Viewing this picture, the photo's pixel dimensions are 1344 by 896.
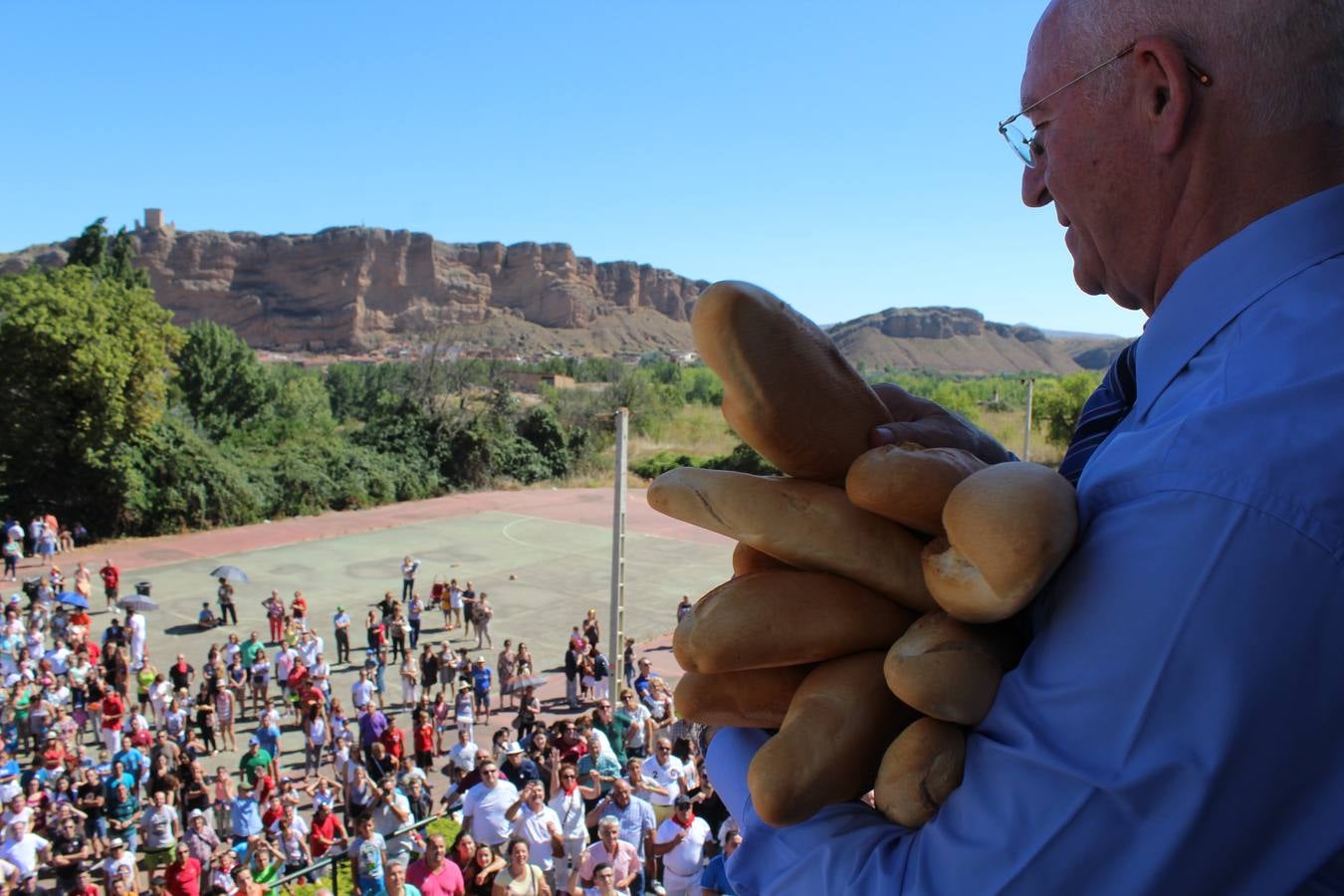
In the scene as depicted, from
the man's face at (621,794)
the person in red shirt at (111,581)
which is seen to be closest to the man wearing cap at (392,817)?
the man's face at (621,794)

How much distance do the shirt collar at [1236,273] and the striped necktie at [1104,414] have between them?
305mm

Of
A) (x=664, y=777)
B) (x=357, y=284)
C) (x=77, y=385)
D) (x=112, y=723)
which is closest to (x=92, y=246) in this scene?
(x=77, y=385)

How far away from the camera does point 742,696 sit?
1.45 meters

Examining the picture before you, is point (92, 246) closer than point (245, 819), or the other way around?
point (245, 819)

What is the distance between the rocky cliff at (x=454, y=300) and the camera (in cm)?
12381

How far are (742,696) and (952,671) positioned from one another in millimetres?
417

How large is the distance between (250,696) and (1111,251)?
16.1 m

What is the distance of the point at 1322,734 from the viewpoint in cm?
88

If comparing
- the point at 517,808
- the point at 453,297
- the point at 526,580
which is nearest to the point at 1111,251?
the point at 517,808

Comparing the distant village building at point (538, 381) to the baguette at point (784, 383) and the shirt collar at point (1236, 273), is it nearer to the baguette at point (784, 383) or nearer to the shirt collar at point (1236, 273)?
the baguette at point (784, 383)

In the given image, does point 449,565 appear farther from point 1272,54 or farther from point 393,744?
point 1272,54

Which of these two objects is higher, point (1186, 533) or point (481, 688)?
point (1186, 533)

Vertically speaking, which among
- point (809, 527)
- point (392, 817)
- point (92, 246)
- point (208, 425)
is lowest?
point (392, 817)

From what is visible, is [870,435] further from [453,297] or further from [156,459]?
[453,297]
